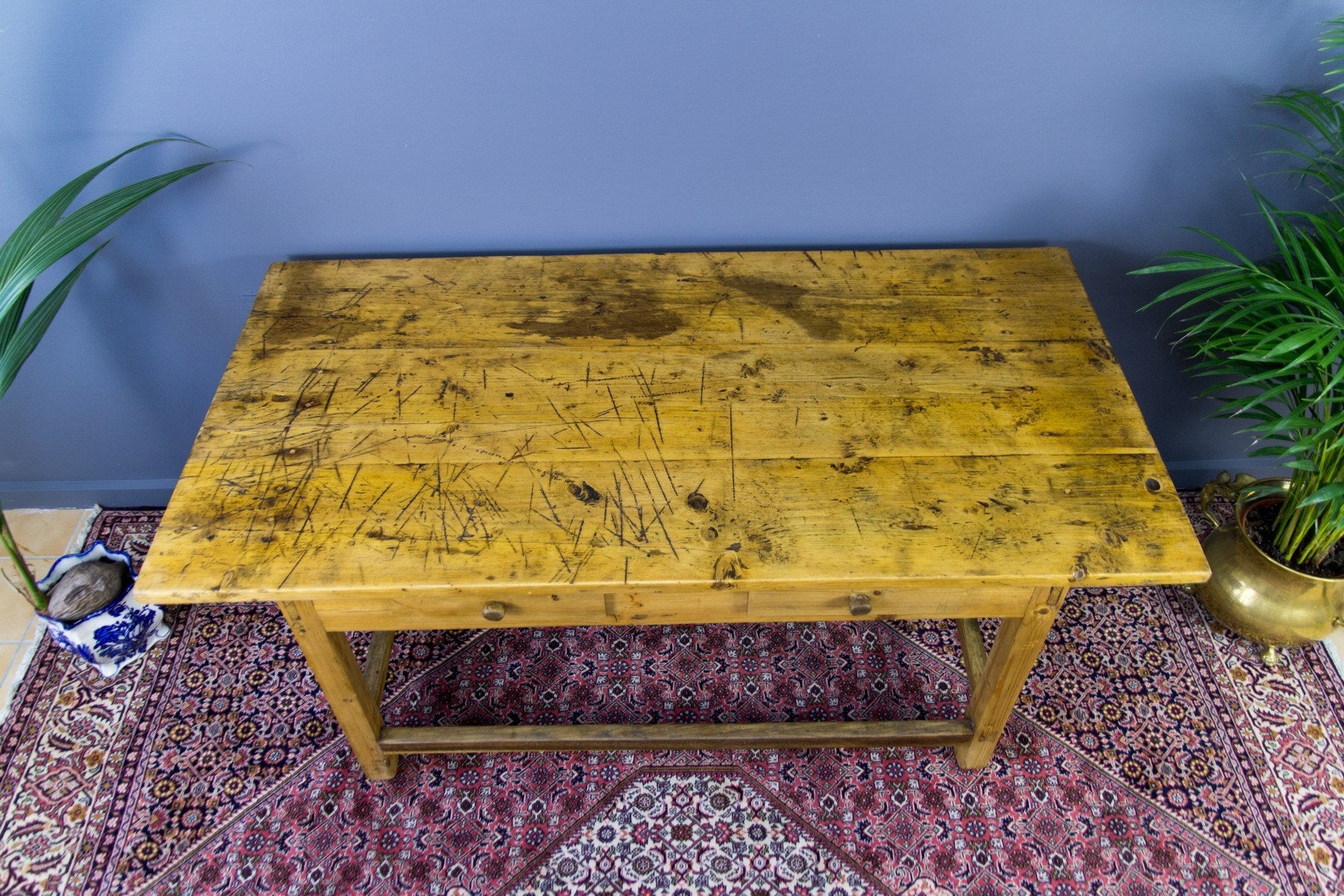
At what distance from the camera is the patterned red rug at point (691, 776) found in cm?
186

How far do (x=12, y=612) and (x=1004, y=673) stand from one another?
241 centimetres

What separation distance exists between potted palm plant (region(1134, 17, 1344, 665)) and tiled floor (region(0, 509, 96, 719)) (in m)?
2.69

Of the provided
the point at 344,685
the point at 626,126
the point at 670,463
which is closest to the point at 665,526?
the point at 670,463

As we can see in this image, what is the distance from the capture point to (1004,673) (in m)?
1.77

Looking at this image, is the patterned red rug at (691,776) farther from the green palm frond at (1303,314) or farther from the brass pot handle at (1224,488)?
the green palm frond at (1303,314)

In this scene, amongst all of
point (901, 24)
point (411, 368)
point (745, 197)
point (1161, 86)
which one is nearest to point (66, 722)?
point (411, 368)

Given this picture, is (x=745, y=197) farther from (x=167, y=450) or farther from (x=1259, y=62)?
(x=167, y=450)

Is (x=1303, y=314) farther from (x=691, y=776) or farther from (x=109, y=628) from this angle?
(x=109, y=628)

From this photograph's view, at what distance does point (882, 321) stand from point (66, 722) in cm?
207

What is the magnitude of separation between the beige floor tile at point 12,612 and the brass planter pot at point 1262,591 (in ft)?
9.70

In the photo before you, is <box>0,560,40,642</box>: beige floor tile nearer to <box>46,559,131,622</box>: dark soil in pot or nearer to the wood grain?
<box>46,559,131,622</box>: dark soil in pot

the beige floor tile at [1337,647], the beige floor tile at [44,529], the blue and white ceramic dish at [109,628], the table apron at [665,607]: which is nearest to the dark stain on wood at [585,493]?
the table apron at [665,607]

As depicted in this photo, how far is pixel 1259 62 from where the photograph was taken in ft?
5.90

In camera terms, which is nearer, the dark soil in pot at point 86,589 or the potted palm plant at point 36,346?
the potted palm plant at point 36,346
